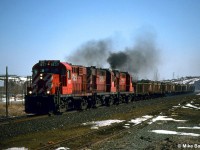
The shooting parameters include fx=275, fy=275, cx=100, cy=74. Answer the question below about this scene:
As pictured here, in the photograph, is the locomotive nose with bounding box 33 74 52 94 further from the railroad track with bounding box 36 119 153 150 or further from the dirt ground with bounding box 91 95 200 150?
the dirt ground with bounding box 91 95 200 150

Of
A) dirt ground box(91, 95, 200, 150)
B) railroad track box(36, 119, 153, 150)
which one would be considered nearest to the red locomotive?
railroad track box(36, 119, 153, 150)

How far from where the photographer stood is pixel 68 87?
21156mm

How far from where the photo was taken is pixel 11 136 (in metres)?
11.6

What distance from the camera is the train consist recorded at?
19.5 m

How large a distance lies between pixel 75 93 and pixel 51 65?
10.3 feet

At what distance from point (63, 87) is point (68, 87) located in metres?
0.79

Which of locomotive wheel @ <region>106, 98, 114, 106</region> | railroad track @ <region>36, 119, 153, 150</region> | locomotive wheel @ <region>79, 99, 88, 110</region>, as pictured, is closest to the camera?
railroad track @ <region>36, 119, 153, 150</region>

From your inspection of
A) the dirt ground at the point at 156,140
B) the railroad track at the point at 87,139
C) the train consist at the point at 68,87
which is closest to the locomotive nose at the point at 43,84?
the train consist at the point at 68,87

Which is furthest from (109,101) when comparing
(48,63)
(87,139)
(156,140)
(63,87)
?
(156,140)

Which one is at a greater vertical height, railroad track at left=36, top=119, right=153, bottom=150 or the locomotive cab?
the locomotive cab

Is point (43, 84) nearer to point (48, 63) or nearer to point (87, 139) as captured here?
point (48, 63)

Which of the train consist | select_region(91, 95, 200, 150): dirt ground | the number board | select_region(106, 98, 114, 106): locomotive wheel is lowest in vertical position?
select_region(91, 95, 200, 150): dirt ground

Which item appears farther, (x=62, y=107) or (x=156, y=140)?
(x=62, y=107)

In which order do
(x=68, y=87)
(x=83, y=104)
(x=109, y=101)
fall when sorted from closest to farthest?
(x=68, y=87) → (x=83, y=104) → (x=109, y=101)
